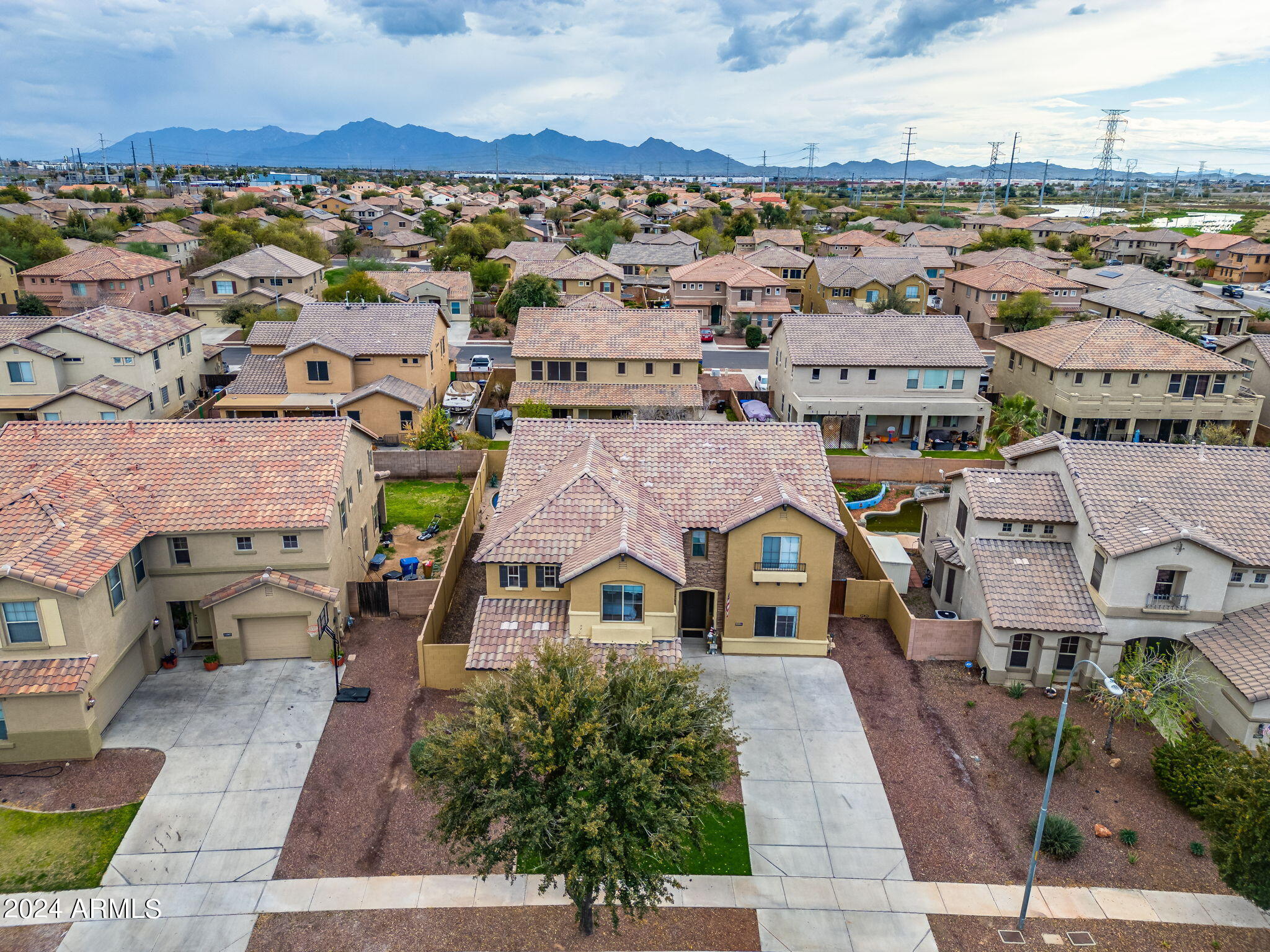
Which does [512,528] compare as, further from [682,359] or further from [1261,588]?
[682,359]

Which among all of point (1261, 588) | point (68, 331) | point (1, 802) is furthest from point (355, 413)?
point (1261, 588)

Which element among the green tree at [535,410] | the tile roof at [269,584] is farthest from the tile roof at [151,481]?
the green tree at [535,410]

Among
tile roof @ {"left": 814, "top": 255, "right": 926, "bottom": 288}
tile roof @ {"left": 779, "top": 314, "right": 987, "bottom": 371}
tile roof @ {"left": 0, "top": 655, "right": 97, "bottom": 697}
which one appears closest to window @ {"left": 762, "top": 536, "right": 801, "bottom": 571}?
tile roof @ {"left": 0, "top": 655, "right": 97, "bottom": 697}

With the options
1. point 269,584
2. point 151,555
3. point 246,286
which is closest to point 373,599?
point 269,584

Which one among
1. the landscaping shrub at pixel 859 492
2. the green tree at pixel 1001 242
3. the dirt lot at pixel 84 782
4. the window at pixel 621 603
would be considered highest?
the green tree at pixel 1001 242

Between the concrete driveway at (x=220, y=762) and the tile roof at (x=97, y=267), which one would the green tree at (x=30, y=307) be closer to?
the tile roof at (x=97, y=267)

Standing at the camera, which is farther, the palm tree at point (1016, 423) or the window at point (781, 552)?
the palm tree at point (1016, 423)

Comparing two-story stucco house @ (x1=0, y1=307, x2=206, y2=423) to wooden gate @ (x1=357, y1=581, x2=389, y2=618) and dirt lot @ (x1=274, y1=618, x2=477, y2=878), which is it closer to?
wooden gate @ (x1=357, y1=581, x2=389, y2=618)
